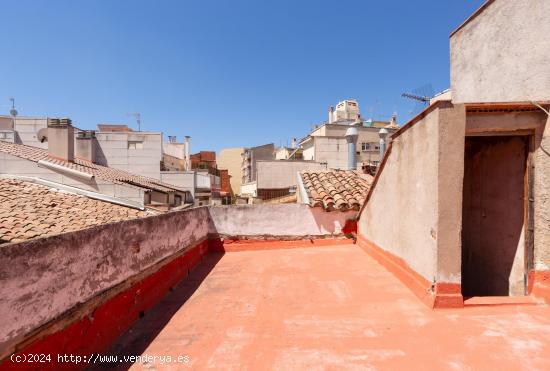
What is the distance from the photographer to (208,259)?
694 cm

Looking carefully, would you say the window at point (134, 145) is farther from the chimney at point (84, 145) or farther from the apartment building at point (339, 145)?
the apartment building at point (339, 145)

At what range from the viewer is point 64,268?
273 centimetres

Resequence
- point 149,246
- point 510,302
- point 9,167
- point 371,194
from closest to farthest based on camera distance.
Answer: point 510,302 < point 149,246 < point 371,194 < point 9,167

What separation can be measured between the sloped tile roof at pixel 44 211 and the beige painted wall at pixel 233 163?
125 feet

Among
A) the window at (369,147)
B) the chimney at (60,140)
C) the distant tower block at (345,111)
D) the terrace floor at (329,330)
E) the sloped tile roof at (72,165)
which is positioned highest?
the distant tower block at (345,111)

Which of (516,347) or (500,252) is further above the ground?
(500,252)

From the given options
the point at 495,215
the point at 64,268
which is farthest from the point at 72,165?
the point at 495,215

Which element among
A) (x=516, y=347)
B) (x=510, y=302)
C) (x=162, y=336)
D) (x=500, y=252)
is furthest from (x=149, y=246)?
(x=500, y=252)

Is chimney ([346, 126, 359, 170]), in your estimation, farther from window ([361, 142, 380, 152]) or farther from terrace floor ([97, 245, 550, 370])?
window ([361, 142, 380, 152])

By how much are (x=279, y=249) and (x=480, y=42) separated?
6648mm

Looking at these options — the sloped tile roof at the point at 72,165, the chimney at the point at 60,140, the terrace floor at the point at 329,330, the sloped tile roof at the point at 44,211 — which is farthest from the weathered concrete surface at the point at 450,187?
the chimney at the point at 60,140

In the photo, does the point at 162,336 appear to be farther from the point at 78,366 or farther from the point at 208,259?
the point at 208,259

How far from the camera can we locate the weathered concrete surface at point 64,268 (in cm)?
219

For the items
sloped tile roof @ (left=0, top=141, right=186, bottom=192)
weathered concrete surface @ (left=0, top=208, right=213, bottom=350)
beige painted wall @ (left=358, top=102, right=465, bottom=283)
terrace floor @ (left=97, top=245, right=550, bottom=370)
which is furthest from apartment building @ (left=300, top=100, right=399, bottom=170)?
weathered concrete surface @ (left=0, top=208, right=213, bottom=350)
